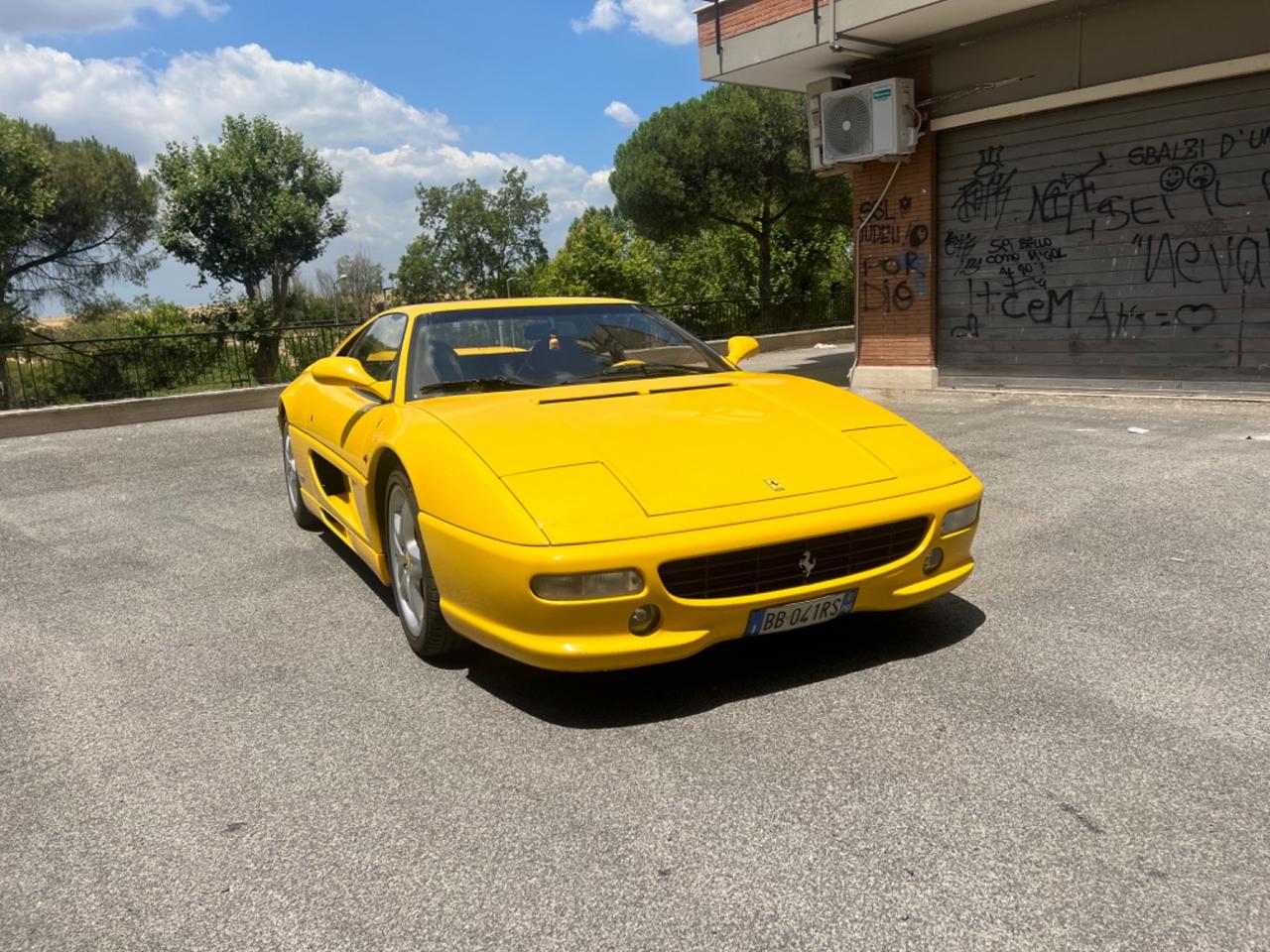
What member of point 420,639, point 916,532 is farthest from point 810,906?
point 420,639

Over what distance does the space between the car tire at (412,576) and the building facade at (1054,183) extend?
8401 mm

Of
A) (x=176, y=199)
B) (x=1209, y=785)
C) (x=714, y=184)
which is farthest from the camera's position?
(x=176, y=199)

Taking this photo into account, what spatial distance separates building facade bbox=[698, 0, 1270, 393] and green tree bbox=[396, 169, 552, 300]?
2688 inches

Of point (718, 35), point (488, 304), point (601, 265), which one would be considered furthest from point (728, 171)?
point (488, 304)

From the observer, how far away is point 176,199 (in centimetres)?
3256

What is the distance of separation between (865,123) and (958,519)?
9.11 metres

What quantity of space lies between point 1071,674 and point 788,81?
11.1 m

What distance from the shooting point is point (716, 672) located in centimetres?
337

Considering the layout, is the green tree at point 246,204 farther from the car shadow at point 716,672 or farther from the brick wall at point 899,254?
the car shadow at point 716,672

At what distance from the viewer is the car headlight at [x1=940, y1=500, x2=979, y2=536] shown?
11.1 feet

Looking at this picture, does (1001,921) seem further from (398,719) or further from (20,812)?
(20,812)

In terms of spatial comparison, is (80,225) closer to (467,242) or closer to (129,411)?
(129,411)

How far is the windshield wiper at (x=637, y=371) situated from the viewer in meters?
4.22

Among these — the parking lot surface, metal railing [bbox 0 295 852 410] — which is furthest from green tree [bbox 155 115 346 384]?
the parking lot surface
